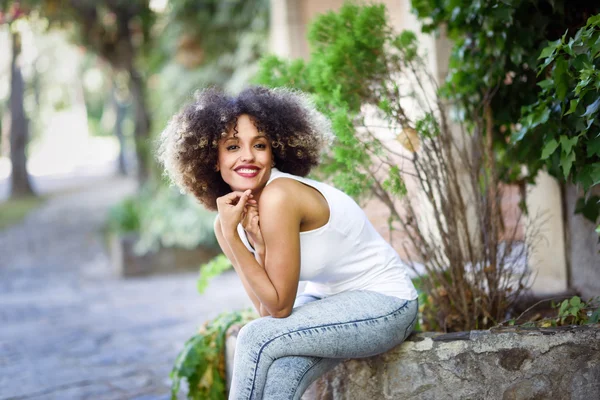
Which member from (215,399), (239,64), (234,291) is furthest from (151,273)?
(215,399)

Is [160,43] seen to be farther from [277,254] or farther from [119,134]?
[119,134]

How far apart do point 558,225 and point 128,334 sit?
10.6 ft

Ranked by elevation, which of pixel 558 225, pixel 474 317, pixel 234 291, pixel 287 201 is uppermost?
pixel 287 201

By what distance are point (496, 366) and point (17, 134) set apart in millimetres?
15938

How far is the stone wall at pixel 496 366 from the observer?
7.97 feet

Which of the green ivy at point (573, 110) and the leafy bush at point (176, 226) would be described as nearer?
the green ivy at point (573, 110)

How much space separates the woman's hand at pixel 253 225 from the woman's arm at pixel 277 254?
0.12 m

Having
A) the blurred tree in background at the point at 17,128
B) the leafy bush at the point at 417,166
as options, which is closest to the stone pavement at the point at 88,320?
the leafy bush at the point at 417,166

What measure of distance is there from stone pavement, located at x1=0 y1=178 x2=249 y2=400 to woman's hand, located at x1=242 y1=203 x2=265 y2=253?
1.64 m

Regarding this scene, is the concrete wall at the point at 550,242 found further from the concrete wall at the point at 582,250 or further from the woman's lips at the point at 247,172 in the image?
the woman's lips at the point at 247,172

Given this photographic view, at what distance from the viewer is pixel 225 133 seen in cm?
248

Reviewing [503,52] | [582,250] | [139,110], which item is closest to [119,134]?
[139,110]

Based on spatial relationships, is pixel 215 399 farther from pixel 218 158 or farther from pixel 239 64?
pixel 239 64

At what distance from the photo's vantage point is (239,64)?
8.75m
